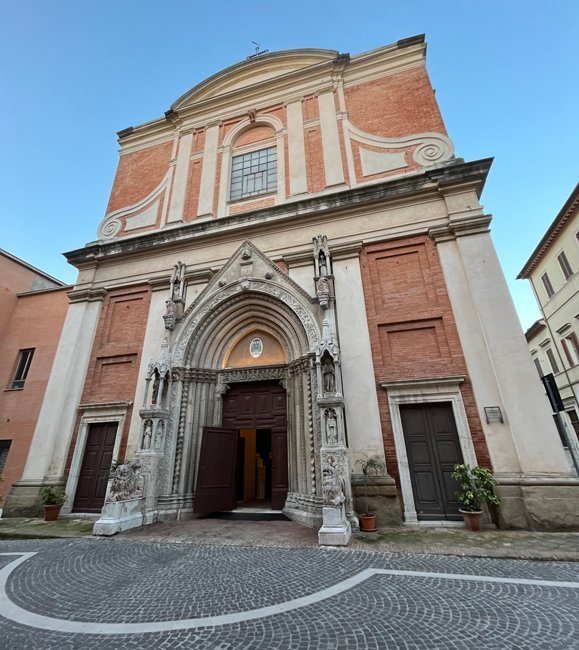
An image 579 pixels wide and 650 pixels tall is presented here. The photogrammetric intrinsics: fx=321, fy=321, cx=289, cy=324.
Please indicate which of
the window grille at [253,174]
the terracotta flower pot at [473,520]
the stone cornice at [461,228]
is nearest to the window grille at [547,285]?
the stone cornice at [461,228]

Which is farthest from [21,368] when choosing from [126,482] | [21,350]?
[126,482]

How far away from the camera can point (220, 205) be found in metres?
12.6

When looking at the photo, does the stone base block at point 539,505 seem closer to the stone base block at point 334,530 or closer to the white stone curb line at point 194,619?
Result: the white stone curb line at point 194,619

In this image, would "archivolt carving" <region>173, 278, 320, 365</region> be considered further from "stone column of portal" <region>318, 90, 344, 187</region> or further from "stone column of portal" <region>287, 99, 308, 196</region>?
"stone column of portal" <region>318, 90, 344, 187</region>

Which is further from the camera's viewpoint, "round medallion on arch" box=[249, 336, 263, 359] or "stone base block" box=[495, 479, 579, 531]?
"round medallion on arch" box=[249, 336, 263, 359]

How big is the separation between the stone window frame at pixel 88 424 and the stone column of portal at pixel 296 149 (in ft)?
31.1

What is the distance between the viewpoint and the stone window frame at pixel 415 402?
7395mm

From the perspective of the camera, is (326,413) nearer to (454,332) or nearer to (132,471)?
(454,332)

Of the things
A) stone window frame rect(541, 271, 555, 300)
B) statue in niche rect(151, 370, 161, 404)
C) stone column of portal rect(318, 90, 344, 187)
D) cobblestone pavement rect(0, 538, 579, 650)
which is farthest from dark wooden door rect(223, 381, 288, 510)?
stone window frame rect(541, 271, 555, 300)

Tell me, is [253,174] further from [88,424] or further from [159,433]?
[88,424]

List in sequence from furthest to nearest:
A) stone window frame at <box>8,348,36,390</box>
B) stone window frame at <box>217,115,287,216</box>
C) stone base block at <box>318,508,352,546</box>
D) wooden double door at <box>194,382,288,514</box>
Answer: stone window frame at <box>8,348,36,390</box>
stone window frame at <box>217,115,287,216</box>
wooden double door at <box>194,382,288,514</box>
stone base block at <box>318,508,352,546</box>

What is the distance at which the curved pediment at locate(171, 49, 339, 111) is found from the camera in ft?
46.6

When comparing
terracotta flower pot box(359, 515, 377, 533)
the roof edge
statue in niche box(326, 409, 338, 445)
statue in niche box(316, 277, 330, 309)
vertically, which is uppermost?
the roof edge

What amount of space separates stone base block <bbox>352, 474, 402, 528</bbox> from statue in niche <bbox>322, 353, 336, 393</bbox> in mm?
2232
